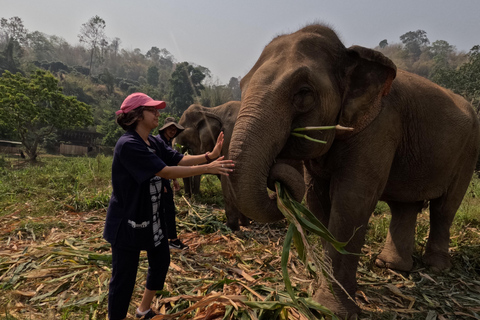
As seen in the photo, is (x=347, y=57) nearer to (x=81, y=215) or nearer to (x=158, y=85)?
(x=81, y=215)

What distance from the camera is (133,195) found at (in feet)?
6.61

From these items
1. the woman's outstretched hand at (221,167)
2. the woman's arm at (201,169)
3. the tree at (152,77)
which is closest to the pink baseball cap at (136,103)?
the woman's arm at (201,169)

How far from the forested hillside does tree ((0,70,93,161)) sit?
1.23 ft

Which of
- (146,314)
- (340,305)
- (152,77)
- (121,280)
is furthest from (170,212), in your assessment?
(152,77)

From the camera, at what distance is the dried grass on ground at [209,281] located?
2.41 m

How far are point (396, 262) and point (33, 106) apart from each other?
70.4 feet

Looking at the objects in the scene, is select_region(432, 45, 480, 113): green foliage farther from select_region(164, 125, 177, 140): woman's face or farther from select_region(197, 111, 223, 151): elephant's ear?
select_region(164, 125, 177, 140): woman's face

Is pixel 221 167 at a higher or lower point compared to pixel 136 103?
lower

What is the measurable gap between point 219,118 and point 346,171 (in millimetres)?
4344

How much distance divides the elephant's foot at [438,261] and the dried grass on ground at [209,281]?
3.4 inches

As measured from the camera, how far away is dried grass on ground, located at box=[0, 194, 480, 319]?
241 cm

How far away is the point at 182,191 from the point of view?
7.82 meters

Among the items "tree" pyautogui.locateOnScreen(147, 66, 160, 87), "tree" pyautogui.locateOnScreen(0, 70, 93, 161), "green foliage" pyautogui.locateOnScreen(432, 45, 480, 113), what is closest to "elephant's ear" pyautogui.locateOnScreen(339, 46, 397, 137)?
"tree" pyautogui.locateOnScreen(0, 70, 93, 161)

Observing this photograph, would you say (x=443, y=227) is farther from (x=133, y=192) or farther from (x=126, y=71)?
(x=126, y=71)
